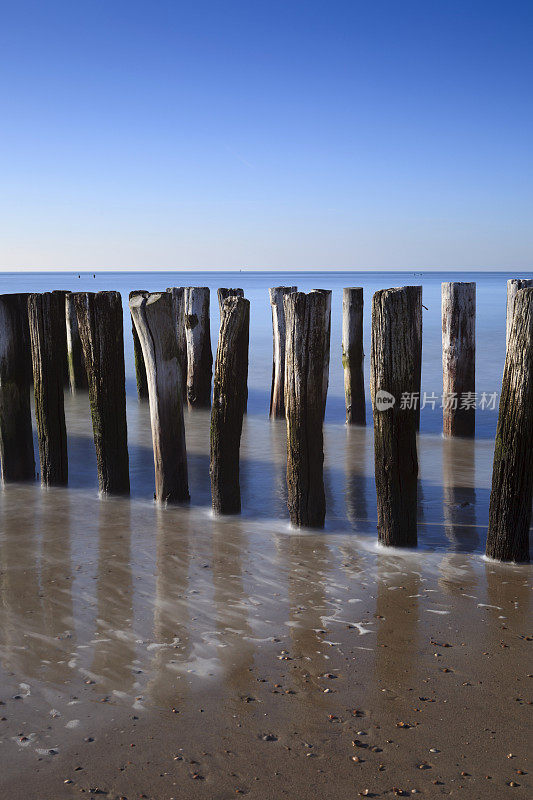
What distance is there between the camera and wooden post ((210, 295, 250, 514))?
5.46m

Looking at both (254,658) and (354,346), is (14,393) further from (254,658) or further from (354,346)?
(354,346)

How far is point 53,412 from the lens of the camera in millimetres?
6238

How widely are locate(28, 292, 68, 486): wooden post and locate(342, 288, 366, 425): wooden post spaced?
4083 mm

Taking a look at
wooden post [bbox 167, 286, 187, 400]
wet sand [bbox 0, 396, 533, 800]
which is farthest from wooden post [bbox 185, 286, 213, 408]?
wet sand [bbox 0, 396, 533, 800]

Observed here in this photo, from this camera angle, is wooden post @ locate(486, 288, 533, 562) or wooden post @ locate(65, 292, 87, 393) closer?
wooden post @ locate(486, 288, 533, 562)

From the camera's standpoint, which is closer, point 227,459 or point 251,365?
point 227,459

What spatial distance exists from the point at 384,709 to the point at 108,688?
1.17 meters

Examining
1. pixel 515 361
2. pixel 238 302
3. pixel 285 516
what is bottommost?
pixel 285 516

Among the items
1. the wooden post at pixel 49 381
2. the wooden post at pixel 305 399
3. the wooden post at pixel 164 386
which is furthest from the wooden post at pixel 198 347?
the wooden post at pixel 305 399

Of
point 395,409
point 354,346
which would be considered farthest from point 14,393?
point 354,346

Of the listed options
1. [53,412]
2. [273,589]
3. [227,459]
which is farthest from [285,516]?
[53,412]

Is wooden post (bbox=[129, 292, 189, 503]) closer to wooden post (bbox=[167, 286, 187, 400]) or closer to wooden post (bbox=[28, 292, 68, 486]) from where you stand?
wooden post (bbox=[28, 292, 68, 486])

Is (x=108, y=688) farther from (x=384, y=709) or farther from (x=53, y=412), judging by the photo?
(x=53, y=412)

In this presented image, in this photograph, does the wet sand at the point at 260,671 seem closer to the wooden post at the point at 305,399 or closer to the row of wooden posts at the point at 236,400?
the wooden post at the point at 305,399
